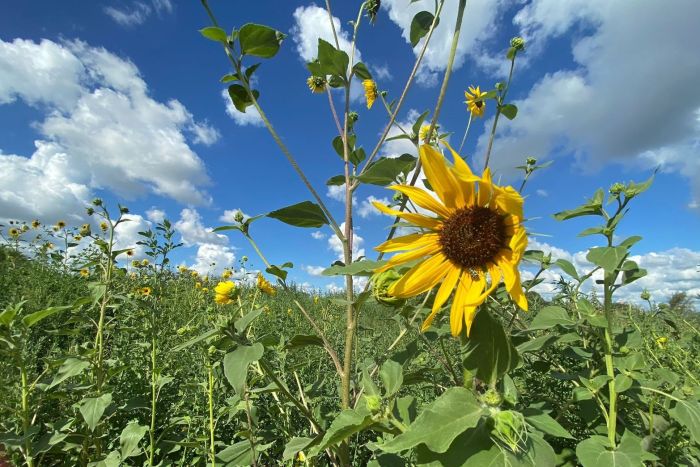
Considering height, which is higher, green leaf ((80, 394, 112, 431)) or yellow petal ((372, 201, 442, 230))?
yellow petal ((372, 201, 442, 230))

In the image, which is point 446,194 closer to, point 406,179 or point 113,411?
point 406,179

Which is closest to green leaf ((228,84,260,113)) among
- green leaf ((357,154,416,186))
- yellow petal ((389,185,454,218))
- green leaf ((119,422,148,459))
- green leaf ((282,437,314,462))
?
green leaf ((357,154,416,186))

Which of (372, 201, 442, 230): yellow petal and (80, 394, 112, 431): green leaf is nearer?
(372, 201, 442, 230): yellow petal

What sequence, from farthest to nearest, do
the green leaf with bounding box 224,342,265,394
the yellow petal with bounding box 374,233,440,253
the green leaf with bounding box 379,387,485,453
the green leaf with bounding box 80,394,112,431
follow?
the green leaf with bounding box 80,394,112,431, the yellow petal with bounding box 374,233,440,253, the green leaf with bounding box 224,342,265,394, the green leaf with bounding box 379,387,485,453

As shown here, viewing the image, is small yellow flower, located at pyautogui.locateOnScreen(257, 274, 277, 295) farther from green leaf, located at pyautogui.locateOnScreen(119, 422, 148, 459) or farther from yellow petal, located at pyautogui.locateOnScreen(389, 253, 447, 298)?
yellow petal, located at pyautogui.locateOnScreen(389, 253, 447, 298)

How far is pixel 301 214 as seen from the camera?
1.35m

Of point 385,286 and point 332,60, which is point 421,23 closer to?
point 332,60

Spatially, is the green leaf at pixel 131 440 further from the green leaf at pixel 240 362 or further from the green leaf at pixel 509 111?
the green leaf at pixel 509 111

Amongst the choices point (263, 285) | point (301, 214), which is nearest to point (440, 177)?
point (301, 214)

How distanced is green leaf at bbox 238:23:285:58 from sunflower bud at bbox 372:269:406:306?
2.86ft

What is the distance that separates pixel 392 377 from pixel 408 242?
41 cm

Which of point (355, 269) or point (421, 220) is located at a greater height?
point (421, 220)

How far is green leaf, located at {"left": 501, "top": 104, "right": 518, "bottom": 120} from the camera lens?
190 cm

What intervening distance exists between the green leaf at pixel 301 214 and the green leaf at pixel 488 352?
624 millimetres
